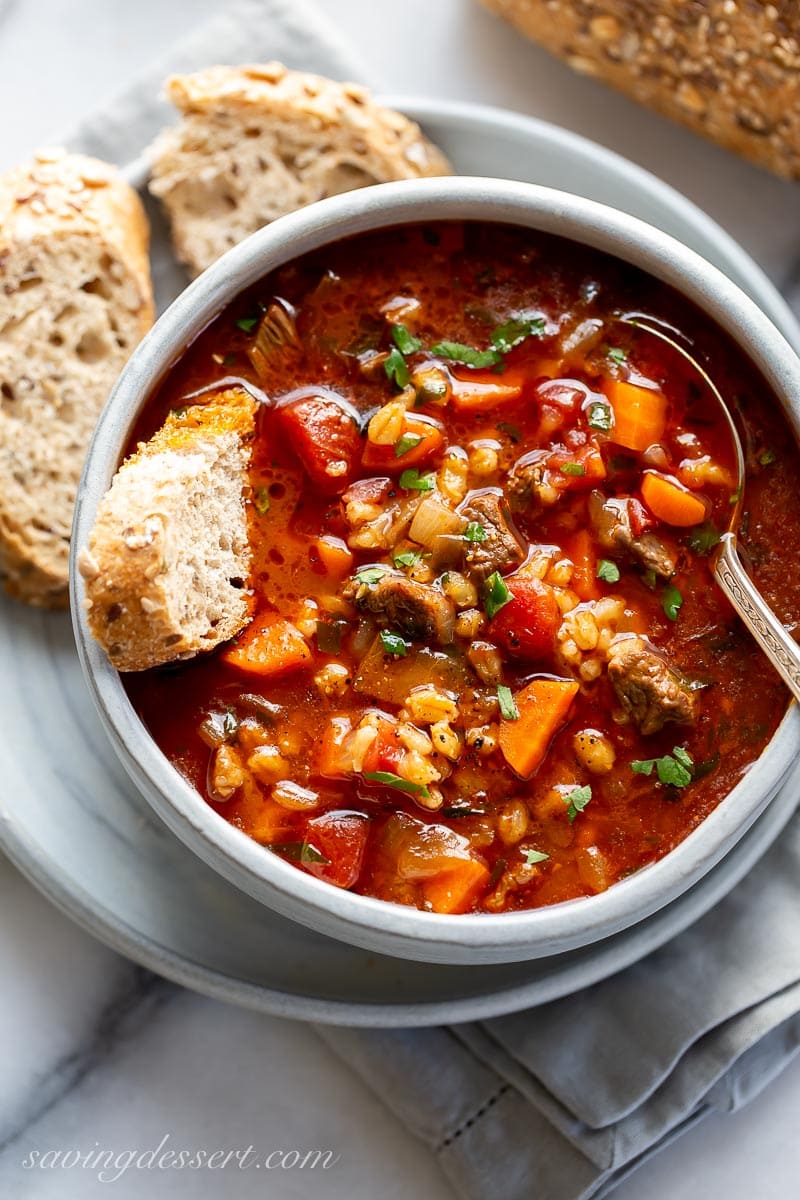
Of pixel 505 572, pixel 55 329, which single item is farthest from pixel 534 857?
pixel 55 329

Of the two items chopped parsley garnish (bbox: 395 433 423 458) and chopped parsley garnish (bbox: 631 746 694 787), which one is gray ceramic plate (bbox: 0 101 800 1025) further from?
chopped parsley garnish (bbox: 395 433 423 458)

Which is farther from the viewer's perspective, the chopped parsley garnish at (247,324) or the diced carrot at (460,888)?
the chopped parsley garnish at (247,324)

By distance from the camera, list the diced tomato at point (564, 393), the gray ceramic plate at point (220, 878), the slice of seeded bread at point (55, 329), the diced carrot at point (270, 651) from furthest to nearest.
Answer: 1. the slice of seeded bread at point (55, 329)
2. the gray ceramic plate at point (220, 878)
3. the diced tomato at point (564, 393)
4. the diced carrot at point (270, 651)

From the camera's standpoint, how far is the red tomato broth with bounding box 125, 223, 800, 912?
267 cm

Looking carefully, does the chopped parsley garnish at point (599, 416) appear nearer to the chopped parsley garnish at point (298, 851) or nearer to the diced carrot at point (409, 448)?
the diced carrot at point (409, 448)

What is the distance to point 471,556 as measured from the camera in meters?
2.75

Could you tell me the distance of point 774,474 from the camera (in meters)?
2.76

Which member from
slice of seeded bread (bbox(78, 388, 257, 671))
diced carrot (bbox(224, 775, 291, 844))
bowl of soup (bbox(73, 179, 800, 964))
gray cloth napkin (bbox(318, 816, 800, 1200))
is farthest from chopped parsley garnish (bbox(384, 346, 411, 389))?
gray cloth napkin (bbox(318, 816, 800, 1200))

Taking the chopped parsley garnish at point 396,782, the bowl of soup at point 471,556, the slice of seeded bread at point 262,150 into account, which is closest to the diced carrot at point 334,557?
the bowl of soup at point 471,556

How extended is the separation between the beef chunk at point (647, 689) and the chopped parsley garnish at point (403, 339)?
2.76 feet

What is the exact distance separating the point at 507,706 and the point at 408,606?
0.31 metres

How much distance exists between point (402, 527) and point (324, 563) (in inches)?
7.7

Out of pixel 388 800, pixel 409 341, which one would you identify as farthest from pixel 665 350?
pixel 388 800

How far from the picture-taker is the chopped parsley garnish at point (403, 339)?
285 cm
